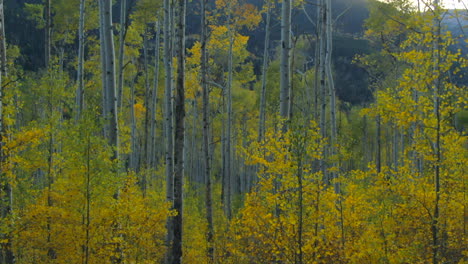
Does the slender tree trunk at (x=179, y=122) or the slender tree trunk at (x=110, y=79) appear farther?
the slender tree trunk at (x=179, y=122)

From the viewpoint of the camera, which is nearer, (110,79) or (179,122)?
(110,79)

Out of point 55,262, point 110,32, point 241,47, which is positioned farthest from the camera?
point 241,47

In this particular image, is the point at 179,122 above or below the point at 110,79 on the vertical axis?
below

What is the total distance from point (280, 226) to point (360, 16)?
268 ft

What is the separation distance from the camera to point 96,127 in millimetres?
6391

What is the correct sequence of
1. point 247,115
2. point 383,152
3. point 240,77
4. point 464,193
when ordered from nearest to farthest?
point 464,193
point 240,77
point 247,115
point 383,152

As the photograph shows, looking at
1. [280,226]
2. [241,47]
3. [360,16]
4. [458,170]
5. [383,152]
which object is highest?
[360,16]

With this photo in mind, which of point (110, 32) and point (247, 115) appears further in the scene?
point (247, 115)

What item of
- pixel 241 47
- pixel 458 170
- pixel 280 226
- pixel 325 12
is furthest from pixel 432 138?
pixel 241 47

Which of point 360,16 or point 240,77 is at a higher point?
point 360,16

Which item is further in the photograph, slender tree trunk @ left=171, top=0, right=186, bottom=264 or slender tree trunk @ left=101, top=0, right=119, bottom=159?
slender tree trunk @ left=171, top=0, right=186, bottom=264

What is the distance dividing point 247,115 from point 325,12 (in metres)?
15.3

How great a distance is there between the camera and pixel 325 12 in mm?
9648

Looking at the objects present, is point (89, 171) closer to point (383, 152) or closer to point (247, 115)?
point (247, 115)
